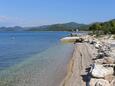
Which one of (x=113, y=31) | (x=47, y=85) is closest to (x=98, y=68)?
(x=47, y=85)

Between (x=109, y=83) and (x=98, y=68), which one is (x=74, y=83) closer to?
(x=98, y=68)

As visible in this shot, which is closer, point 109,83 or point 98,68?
point 109,83

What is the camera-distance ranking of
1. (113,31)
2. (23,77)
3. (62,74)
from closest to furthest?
(23,77) → (62,74) → (113,31)

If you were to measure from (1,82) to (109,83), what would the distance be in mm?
8358

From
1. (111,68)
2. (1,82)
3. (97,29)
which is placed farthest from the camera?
(97,29)

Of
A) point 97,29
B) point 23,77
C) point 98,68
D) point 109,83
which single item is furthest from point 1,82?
point 97,29

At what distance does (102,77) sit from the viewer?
1579 cm

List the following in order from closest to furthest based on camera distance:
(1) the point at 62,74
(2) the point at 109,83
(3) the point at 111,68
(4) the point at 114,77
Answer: (2) the point at 109,83 < (4) the point at 114,77 < (3) the point at 111,68 < (1) the point at 62,74

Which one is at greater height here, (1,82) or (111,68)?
(111,68)

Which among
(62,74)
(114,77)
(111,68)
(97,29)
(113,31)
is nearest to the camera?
Answer: (114,77)

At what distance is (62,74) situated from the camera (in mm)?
22984

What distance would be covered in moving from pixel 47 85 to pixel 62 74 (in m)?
4.57

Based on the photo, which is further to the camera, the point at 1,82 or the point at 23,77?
the point at 23,77

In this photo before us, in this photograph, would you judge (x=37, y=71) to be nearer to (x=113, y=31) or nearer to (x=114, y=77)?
(x=114, y=77)
